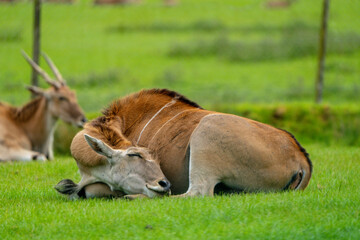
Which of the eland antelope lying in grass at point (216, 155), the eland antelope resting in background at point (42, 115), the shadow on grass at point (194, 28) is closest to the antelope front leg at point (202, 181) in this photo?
the eland antelope lying in grass at point (216, 155)

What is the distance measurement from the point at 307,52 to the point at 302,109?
11.3 meters

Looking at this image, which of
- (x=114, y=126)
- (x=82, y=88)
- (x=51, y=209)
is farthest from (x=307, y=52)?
(x=51, y=209)

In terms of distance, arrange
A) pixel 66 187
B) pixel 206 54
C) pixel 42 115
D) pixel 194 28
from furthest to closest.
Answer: pixel 194 28, pixel 206 54, pixel 42 115, pixel 66 187

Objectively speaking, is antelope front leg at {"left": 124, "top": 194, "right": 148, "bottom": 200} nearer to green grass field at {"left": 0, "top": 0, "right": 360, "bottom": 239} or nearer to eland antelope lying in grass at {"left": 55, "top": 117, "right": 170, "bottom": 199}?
eland antelope lying in grass at {"left": 55, "top": 117, "right": 170, "bottom": 199}

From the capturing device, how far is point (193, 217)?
16.4 feet

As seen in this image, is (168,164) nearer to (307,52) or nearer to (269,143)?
(269,143)

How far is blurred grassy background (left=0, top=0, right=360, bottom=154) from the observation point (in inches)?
581

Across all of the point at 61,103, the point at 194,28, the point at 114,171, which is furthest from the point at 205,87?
the point at 114,171

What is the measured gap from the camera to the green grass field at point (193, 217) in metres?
4.64

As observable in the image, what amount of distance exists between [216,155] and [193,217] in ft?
3.61

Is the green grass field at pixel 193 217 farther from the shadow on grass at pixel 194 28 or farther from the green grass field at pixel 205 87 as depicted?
the shadow on grass at pixel 194 28

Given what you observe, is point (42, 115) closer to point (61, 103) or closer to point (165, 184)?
point (61, 103)

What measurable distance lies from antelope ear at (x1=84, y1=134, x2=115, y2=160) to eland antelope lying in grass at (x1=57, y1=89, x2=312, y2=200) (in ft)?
0.05

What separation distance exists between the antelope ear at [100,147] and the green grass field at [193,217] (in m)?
0.49
